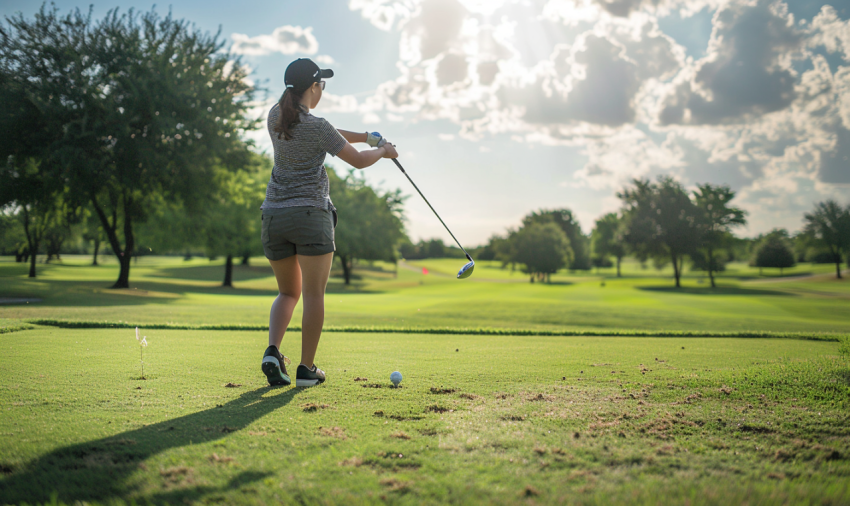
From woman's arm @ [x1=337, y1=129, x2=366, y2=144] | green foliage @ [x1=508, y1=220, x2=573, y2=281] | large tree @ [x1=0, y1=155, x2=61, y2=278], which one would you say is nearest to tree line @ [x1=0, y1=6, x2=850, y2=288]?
large tree @ [x1=0, y1=155, x2=61, y2=278]

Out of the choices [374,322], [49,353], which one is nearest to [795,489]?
[49,353]

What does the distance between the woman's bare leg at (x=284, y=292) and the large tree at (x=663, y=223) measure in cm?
5572

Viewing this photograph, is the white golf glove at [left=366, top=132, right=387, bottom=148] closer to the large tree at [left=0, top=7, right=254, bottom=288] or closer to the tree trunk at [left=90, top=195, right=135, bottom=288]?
the large tree at [left=0, top=7, right=254, bottom=288]

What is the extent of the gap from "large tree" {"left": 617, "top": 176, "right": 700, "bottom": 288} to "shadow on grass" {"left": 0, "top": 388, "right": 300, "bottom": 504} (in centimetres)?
5725

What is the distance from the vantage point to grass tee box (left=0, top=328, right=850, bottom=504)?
1.92 m

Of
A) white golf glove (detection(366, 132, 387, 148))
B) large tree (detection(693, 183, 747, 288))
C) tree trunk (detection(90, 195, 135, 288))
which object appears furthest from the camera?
large tree (detection(693, 183, 747, 288))

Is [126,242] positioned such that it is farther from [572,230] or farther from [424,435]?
[572,230]

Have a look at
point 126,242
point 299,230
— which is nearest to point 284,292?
point 299,230

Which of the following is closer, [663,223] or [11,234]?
[11,234]

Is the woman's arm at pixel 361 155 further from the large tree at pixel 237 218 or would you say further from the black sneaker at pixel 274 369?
the large tree at pixel 237 218

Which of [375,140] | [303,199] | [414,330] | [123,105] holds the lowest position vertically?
[414,330]

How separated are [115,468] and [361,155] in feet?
9.19

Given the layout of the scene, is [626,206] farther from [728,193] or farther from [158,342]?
[158,342]

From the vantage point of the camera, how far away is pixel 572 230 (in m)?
106
